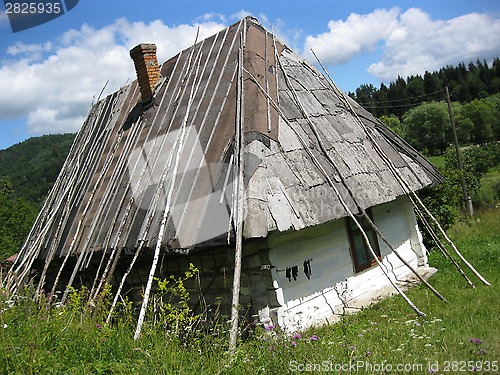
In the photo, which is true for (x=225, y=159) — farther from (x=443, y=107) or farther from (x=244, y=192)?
(x=443, y=107)

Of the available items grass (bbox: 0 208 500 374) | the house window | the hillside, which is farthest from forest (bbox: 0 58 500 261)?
the house window

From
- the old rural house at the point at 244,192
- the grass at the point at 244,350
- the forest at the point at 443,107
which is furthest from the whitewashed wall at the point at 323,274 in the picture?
the forest at the point at 443,107

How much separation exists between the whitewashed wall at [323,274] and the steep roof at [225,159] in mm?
689

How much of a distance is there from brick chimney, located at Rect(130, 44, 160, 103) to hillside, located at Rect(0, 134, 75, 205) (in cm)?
4096

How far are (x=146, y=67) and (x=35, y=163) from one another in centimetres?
6410

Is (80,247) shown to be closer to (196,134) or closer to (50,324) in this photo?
(196,134)

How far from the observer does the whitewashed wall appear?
21.2 ft

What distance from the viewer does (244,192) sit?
602cm

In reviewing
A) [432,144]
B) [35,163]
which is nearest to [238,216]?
[432,144]

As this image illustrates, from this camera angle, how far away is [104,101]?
41.7ft

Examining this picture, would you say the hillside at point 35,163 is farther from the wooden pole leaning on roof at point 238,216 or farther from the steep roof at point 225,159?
the wooden pole leaning on roof at point 238,216

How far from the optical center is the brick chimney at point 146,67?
10100 mm

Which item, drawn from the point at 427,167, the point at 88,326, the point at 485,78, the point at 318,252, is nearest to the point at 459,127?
the point at 485,78

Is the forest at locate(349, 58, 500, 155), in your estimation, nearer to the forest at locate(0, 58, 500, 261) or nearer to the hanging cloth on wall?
the forest at locate(0, 58, 500, 261)
